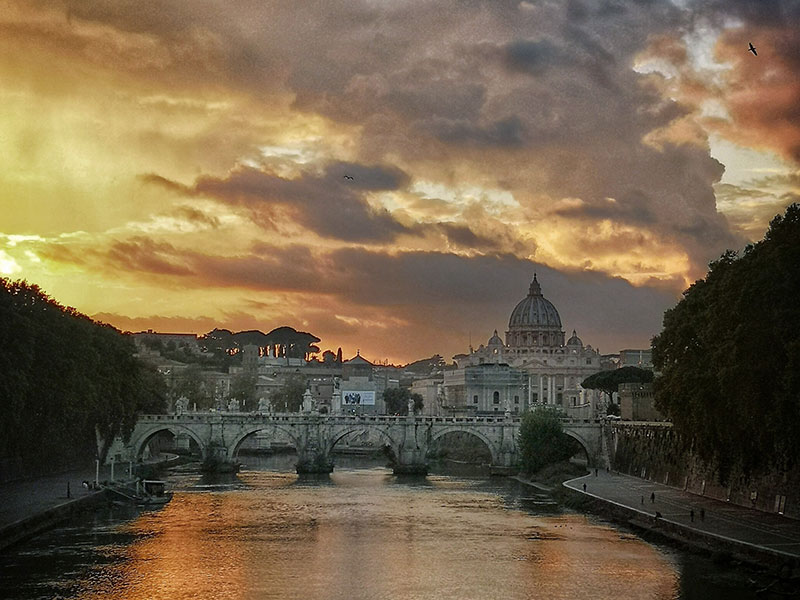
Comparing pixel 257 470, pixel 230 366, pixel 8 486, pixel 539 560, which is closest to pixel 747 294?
pixel 539 560

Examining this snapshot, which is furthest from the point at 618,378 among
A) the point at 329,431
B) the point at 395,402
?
the point at 395,402

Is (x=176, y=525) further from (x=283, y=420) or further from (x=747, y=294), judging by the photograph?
(x=283, y=420)

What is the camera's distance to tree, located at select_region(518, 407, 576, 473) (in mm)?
78312

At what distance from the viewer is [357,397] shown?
160m

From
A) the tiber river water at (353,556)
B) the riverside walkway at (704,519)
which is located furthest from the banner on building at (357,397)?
the riverside walkway at (704,519)

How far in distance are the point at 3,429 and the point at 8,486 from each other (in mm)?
9577

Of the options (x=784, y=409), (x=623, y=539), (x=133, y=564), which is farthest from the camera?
(x=623, y=539)

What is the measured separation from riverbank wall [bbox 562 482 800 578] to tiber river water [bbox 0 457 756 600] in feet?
2.09

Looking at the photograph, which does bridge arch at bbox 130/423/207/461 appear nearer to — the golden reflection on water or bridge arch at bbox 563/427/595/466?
the golden reflection on water

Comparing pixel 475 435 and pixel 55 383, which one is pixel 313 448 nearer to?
pixel 475 435

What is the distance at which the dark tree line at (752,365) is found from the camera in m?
35.8

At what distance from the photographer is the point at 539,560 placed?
41.1 metres

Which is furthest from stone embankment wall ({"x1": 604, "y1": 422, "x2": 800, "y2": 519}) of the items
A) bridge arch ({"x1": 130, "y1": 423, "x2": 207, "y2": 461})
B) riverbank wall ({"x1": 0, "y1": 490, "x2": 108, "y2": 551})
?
bridge arch ({"x1": 130, "y1": 423, "x2": 207, "y2": 461})

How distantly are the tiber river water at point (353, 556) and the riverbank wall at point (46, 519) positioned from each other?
448 mm
